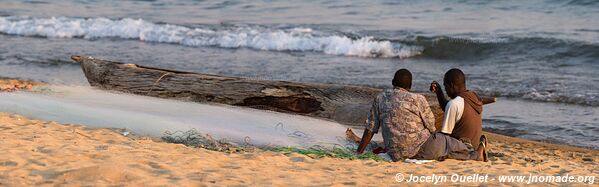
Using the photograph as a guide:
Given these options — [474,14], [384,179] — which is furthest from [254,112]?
[474,14]

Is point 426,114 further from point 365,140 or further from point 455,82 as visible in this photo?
point 365,140

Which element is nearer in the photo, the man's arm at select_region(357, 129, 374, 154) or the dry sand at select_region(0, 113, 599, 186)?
the dry sand at select_region(0, 113, 599, 186)

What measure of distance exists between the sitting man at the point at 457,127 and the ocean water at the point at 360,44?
2.65 meters

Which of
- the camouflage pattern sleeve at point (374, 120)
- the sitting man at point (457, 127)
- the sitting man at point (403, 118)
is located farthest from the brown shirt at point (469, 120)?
the camouflage pattern sleeve at point (374, 120)

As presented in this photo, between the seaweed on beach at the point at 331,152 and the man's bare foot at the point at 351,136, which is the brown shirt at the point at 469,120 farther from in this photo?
the man's bare foot at the point at 351,136

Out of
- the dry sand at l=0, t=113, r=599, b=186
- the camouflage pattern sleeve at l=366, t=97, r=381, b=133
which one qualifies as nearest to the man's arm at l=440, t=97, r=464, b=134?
the dry sand at l=0, t=113, r=599, b=186

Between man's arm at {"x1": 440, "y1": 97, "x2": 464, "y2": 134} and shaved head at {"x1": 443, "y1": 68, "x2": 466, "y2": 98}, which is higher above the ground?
shaved head at {"x1": 443, "y1": 68, "x2": 466, "y2": 98}

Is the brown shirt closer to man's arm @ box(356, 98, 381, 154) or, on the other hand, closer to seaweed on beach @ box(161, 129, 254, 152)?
man's arm @ box(356, 98, 381, 154)

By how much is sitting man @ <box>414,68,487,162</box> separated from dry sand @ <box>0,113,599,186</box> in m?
0.12

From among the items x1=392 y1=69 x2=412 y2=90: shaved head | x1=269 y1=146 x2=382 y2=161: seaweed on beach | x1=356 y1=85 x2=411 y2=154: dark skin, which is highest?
x1=392 y1=69 x2=412 y2=90: shaved head

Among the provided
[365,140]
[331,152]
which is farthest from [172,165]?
[365,140]

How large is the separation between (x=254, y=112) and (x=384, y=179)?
10.3ft

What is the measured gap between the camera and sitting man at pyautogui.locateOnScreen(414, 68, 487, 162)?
23.2 ft

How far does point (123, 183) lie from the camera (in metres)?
5.62
